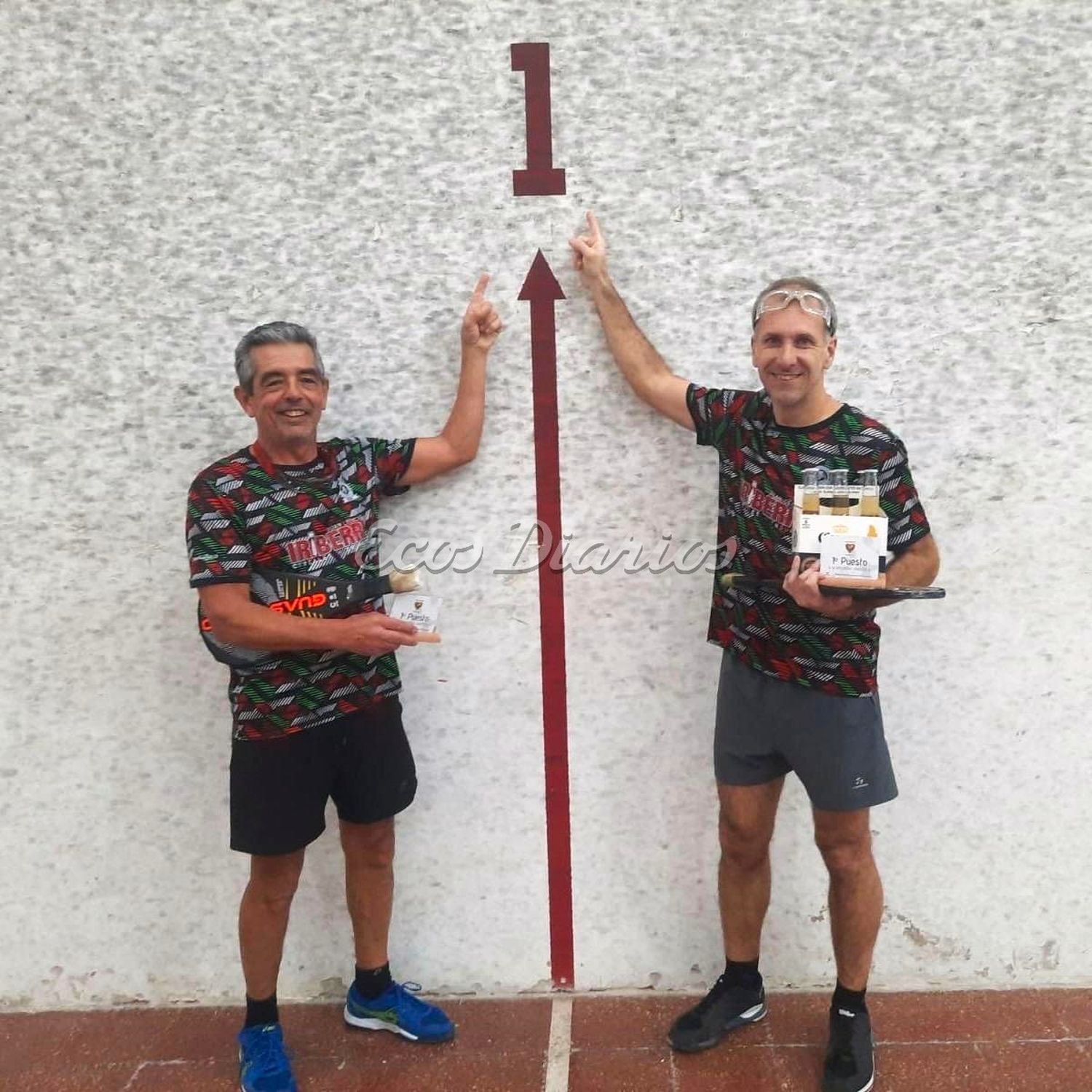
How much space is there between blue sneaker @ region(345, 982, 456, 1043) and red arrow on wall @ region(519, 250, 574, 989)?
0.34 meters

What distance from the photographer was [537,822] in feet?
8.05

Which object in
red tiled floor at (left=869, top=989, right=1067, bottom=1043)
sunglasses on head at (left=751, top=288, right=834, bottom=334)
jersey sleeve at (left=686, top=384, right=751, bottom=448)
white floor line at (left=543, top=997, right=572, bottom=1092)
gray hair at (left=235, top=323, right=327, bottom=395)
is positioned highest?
sunglasses on head at (left=751, top=288, right=834, bottom=334)

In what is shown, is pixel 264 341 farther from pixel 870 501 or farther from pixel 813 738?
pixel 813 738

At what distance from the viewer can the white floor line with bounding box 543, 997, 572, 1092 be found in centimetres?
217

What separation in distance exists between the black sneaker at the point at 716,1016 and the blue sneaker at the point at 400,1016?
57 cm

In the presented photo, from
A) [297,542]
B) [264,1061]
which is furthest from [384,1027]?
[297,542]

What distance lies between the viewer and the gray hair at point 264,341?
79.2 inches

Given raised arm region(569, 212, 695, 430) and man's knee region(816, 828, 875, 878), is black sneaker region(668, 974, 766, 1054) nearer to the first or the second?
man's knee region(816, 828, 875, 878)

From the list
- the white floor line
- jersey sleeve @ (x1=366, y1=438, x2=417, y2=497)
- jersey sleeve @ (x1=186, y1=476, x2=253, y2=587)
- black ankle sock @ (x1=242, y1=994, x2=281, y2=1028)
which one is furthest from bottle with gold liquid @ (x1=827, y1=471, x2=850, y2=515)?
black ankle sock @ (x1=242, y1=994, x2=281, y2=1028)

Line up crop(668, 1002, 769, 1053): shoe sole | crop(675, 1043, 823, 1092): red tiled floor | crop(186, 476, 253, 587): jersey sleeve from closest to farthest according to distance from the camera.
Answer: crop(186, 476, 253, 587): jersey sleeve → crop(675, 1043, 823, 1092): red tiled floor → crop(668, 1002, 769, 1053): shoe sole

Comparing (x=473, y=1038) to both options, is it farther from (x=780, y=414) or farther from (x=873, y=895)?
(x=780, y=414)

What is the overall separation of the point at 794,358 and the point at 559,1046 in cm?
172

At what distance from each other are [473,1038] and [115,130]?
7.74 feet

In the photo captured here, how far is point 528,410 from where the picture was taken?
2.32 m
